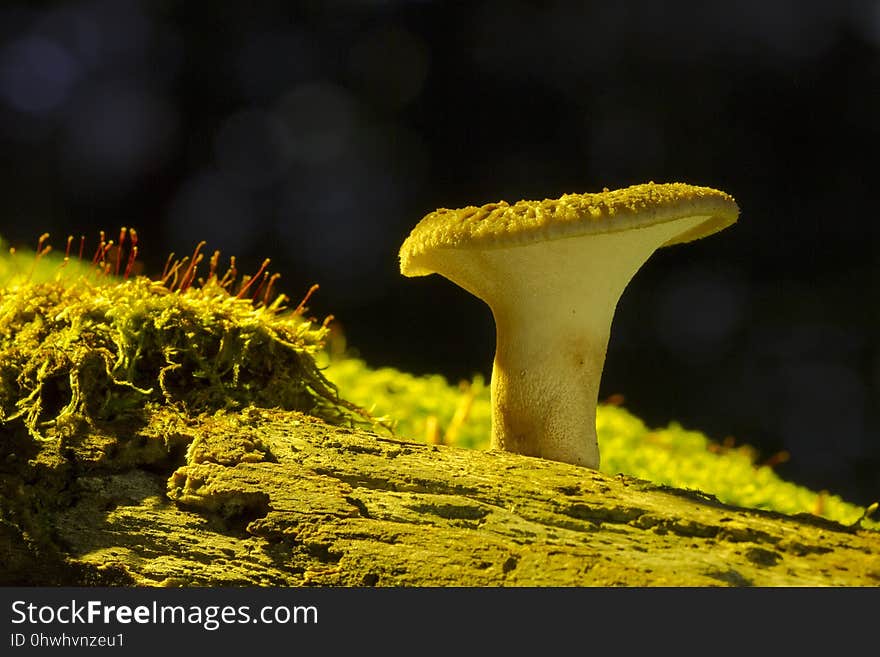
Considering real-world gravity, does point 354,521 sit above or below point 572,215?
below

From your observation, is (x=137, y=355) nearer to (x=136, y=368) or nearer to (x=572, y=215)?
(x=136, y=368)

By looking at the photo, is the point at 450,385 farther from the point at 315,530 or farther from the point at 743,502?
the point at 315,530

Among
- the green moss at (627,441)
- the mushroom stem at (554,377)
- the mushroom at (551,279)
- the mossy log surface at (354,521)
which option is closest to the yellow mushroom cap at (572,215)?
the mushroom at (551,279)

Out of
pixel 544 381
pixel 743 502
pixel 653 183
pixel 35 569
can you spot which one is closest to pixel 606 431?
pixel 743 502

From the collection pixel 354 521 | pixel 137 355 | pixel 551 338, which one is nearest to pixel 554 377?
pixel 551 338

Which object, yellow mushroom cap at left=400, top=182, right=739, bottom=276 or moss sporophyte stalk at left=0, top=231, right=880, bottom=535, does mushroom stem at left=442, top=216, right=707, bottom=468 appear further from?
moss sporophyte stalk at left=0, top=231, right=880, bottom=535

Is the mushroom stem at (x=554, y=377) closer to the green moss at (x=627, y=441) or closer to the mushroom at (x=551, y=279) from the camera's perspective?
the mushroom at (x=551, y=279)

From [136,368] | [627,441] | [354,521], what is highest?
[627,441]
